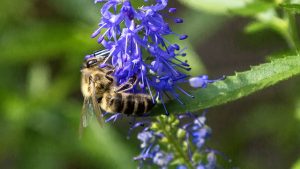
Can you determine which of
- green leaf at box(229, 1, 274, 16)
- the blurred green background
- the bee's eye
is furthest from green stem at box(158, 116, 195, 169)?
the blurred green background

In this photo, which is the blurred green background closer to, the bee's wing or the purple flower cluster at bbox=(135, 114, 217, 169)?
the purple flower cluster at bbox=(135, 114, 217, 169)

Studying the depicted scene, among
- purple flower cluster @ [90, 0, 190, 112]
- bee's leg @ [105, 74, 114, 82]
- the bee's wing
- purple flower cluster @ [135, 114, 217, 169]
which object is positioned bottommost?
purple flower cluster @ [135, 114, 217, 169]

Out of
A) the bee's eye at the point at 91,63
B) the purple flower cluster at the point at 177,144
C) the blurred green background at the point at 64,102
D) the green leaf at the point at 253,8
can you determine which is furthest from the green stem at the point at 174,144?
the blurred green background at the point at 64,102

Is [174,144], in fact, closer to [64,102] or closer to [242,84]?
[242,84]

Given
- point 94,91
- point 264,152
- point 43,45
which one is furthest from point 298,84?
point 94,91

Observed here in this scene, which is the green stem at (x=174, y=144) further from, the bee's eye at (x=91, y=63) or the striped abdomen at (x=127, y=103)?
the bee's eye at (x=91, y=63)
